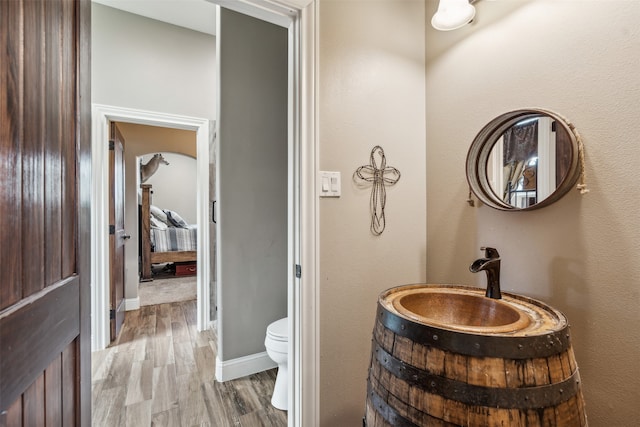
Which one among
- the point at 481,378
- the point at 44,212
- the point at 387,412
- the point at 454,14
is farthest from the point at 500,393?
the point at 454,14

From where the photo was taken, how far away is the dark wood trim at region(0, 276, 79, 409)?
0.51 meters

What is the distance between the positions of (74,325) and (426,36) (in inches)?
73.3

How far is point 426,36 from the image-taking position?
1526mm

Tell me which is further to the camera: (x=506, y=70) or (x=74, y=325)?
(x=506, y=70)

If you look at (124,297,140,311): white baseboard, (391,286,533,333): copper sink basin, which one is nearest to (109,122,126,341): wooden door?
(124,297,140,311): white baseboard

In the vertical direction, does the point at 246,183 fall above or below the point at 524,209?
above

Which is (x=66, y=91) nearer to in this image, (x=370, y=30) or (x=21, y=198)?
(x=21, y=198)

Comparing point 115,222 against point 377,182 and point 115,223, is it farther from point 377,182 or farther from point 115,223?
point 377,182

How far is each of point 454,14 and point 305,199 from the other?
3.10ft

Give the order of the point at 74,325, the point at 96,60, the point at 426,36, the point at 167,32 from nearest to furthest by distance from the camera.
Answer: the point at 74,325, the point at 426,36, the point at 96,60, the point at 167,32

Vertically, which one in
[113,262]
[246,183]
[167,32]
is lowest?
[113,262]

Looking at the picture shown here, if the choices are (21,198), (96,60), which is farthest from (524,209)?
(96,60)

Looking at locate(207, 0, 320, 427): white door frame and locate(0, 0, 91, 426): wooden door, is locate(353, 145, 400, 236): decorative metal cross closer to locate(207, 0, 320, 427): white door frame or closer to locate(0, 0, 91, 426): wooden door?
locate(207, 0, 320, 427): white door frame

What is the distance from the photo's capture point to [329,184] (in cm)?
129
